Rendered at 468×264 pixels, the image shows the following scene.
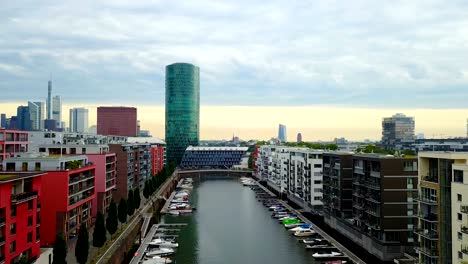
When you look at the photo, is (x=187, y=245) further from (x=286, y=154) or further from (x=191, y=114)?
(x=191, y=114)

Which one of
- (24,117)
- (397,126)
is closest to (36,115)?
(24,117)

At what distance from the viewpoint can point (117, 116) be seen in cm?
17525

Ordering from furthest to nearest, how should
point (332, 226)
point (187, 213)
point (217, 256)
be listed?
point (187, 213), point (332, 226), point (217, 256)

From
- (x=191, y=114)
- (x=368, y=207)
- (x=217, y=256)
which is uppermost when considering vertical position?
(x=191, y=114)

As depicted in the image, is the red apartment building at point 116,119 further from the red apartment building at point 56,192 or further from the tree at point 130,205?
the red apartment building at point 56,192

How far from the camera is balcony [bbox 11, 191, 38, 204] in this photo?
78.5 feet

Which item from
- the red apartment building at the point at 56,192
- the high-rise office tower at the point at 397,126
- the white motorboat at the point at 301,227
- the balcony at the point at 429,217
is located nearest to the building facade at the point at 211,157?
the high-rise office tower at the point at 397,126

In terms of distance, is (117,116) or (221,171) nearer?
(221,171)

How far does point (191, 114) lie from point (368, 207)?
115m

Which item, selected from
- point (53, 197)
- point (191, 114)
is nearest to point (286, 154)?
point (53, 197)

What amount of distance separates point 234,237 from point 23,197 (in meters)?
22.7

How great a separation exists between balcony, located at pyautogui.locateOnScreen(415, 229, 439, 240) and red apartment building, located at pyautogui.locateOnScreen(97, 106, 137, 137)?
155816mm

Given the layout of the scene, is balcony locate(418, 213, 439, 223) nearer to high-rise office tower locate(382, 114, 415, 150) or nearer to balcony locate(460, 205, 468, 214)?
balcony locate(460, 205, 468, 214)

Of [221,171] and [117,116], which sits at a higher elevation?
[117,116]
